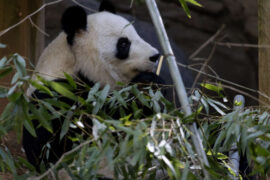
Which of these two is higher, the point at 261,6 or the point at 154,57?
the point at 261,6

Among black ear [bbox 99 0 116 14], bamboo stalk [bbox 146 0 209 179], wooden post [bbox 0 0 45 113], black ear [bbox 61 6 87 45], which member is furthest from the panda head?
bamboo stalk [bbox 146 0 209 179]

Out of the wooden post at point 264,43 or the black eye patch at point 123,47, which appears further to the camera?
the black eye patch at point 123,47

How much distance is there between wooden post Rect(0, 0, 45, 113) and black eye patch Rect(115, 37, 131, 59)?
70 centimetres

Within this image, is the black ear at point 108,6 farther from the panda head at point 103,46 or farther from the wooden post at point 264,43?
the wooden post at point 264,43

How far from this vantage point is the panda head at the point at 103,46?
8.00 ft

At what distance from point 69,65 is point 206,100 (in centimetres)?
81

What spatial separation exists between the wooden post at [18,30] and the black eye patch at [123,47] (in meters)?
0.70

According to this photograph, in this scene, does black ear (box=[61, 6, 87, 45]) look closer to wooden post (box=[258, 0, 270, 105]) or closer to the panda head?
the panda head

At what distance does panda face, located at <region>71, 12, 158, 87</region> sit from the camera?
2449 millimetres

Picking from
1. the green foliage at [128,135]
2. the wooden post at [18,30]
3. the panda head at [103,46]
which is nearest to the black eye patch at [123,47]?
the panda head at [103,46]

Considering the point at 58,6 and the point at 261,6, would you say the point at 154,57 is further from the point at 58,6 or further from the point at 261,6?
the point at 58,6

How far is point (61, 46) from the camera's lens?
2527 millimetres

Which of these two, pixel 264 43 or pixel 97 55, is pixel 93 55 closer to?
pixel 97 55

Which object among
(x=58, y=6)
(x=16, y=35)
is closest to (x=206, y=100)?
(x=16, y=35)
